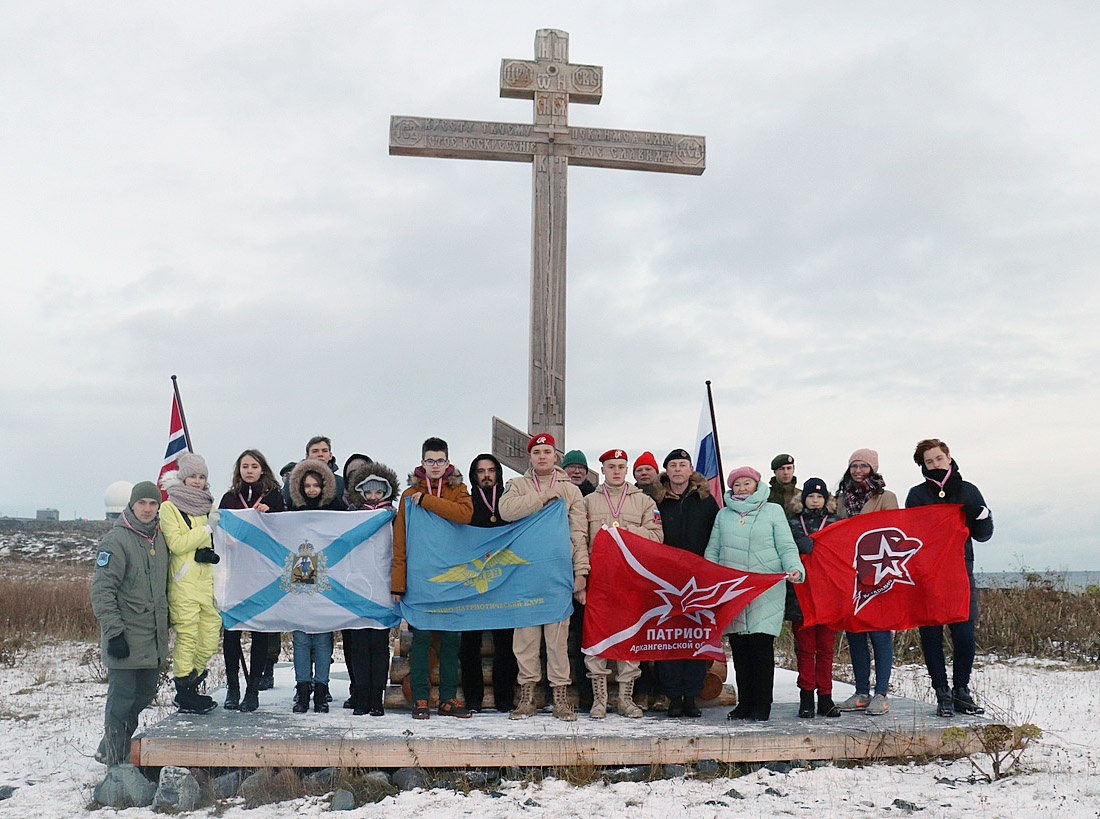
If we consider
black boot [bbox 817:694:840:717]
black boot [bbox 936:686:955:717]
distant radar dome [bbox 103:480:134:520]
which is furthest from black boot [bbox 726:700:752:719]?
distant radar dome [bbox 103:480:134:520]

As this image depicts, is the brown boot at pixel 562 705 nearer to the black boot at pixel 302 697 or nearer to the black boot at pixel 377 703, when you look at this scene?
the black boot at pixel 377 703

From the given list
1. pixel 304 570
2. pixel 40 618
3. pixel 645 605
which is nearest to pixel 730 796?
pixel 645 605

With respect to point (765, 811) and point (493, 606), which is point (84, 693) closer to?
point (493, 606)

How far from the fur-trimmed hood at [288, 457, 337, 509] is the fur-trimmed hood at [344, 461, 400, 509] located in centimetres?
18

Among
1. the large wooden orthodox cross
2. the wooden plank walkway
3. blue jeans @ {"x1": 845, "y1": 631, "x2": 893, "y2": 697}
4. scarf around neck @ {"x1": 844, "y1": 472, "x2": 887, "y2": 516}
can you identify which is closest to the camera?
the wooden plank walkway

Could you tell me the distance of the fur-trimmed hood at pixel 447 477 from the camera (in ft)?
23.8

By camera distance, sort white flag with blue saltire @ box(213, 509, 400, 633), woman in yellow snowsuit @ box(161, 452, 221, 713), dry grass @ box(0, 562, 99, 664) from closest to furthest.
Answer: woman in yellow snowsuit @ box(161, 452, 221, 713)
white flag with blue saltire @ box(213, 509, 400, 633)
dry grass @ box(0, 562, 99, 664)

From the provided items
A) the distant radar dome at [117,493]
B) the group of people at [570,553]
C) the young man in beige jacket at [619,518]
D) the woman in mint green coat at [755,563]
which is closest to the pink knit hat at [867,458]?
the group of people at [570,553]

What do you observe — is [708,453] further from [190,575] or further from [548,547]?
[190,575]

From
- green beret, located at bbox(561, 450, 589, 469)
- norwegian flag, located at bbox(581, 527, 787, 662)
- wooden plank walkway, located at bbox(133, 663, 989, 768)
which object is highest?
green beret, located at bbox(561, 450, 589, 469)

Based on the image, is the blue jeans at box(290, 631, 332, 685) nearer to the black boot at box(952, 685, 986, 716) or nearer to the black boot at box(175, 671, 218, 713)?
the black boot at box(175, 671, 218, 713)

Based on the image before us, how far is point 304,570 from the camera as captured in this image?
7328 millimetres

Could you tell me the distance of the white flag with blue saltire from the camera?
721 cm

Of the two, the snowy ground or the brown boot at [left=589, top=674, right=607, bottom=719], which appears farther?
the brown boot at [left=589, top=674, right=607, bottom=719]
